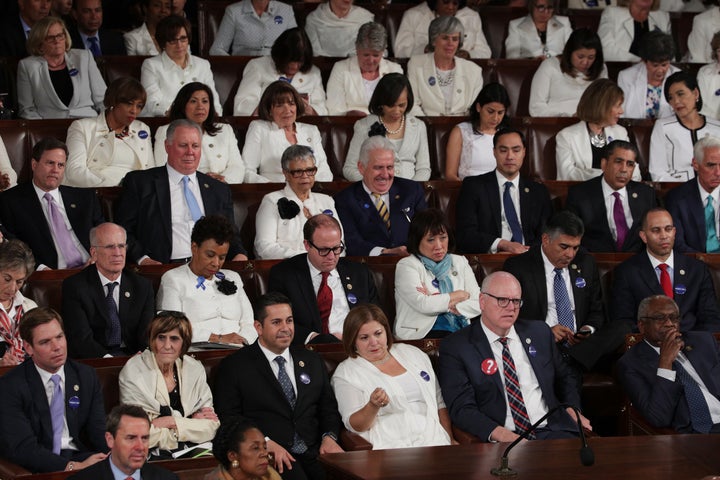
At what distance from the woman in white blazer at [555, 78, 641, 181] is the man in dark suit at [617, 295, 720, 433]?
1558 mm

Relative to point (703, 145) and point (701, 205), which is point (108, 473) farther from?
Result: point (703, 145)

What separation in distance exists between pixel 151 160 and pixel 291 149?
758 millimetres

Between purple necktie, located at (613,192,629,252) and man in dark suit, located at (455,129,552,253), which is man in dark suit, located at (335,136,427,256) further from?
purple necktie, located at (613,192,629,252)

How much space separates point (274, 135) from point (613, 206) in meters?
1.72

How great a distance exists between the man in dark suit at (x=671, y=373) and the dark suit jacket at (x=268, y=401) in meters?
1.23

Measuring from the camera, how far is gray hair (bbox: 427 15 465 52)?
7.18 meters

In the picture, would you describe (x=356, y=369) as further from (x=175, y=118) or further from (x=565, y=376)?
(x=175, y=118)

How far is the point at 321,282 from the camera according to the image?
5.48 metres

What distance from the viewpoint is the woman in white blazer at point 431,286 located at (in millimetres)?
5449

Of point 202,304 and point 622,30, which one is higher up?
point 622,30

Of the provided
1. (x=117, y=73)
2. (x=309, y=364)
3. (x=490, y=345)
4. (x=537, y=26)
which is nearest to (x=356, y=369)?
(x=309, y=364)

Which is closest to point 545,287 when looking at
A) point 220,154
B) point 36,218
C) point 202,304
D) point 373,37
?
point 202,304

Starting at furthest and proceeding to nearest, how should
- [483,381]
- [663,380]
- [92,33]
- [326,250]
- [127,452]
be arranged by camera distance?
[92,33] < [326,250] < [663,380] < [483,381] < [127,452]

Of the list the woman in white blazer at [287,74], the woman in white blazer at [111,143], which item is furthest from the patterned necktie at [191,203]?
the woman in white blazer at [287,74]
